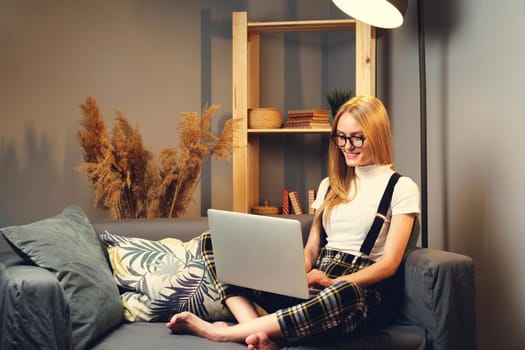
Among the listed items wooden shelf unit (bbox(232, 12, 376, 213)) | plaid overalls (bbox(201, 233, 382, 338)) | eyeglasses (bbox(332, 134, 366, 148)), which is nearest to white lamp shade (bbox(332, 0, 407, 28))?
wooden shelf unit (bbox(232, 12, 376, 213))

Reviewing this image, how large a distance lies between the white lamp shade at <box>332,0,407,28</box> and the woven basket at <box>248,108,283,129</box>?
85 cm

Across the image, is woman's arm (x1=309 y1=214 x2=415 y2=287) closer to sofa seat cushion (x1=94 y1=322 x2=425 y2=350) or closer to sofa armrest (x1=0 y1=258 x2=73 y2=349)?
sofa seat cushion (x1=94 y1=322 x2=425 y2=350)

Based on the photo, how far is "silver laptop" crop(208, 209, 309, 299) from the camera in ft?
6.20

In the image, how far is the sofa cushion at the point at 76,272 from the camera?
193cm

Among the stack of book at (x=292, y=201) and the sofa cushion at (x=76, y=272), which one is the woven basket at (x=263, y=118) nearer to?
the stack of book at (x=292, y=201)

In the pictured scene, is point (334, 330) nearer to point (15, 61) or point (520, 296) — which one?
point (520, 296)

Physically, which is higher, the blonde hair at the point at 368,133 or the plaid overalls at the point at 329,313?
the blonde hair at the point at 368,133

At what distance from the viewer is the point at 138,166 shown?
10.9 ft

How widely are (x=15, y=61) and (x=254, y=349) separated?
2435 mm

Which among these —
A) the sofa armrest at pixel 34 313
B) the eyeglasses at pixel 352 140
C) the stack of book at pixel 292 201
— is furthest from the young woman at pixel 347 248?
the stack of book at pixel 292 201

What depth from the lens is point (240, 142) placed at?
11.3 ft

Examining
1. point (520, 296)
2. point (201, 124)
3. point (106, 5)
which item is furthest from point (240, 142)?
point (520, 296)

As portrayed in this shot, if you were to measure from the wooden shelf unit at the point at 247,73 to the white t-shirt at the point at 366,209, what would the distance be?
3.37ft

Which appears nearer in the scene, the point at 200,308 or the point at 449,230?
the point at 200,308
